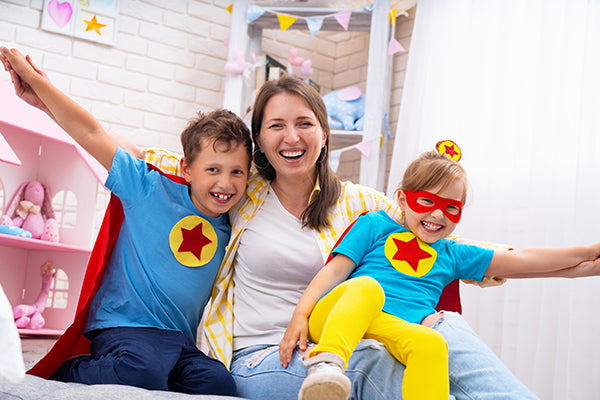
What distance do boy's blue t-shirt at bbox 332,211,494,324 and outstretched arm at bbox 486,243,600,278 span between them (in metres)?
0.04

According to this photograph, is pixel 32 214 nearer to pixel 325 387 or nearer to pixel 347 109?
pixel 347 109

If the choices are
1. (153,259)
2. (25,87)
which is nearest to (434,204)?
(153,259)

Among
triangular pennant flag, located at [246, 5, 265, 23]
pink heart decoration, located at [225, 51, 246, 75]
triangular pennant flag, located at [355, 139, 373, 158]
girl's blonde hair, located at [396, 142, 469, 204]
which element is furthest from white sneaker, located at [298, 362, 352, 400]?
triangular pennant flag, located at [246, 5, 265, 23]

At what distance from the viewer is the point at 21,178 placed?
241cm

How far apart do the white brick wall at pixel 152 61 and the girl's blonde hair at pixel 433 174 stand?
5.75 feet

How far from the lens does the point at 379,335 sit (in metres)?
1.28

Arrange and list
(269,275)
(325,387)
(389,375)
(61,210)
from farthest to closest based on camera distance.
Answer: (61,210) < (269,275) < (389,375) < (325,387)

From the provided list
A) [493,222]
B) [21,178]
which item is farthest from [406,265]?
[21,178]

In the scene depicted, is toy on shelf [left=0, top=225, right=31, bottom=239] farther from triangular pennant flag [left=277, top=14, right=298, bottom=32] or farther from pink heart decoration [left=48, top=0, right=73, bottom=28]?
triangular pennant flag [left=277, top=14, right=298, bottom=32]

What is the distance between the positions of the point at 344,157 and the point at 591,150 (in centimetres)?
148

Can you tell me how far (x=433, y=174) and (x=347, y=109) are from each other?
5.14 ft

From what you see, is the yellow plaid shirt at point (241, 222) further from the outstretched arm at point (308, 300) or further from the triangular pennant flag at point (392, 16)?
the triangular pennant flag at point (392, 16)

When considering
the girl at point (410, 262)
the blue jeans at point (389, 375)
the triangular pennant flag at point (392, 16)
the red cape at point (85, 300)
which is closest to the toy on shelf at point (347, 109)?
the triangular pennant flag at point (392, 16)

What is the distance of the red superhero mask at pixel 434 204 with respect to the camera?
4.86 feet
